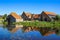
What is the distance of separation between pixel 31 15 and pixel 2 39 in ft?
186

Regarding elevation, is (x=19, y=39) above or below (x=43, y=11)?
below

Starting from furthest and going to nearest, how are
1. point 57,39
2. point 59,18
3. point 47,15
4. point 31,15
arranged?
point 31,15 → point 47,15 → point 59,18 → point 57,39

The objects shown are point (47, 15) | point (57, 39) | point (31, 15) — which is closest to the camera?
point (57, 39)

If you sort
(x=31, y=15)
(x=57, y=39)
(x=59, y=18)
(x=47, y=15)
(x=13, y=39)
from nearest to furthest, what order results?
(x=13, y=39) < (x=57, y=39) < (x=59, y=18) < (x=47, y=15) < (x=31, y=15)

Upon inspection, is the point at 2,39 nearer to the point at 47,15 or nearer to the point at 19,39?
the point at 19,39

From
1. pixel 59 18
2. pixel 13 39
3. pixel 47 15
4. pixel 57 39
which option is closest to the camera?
pixel 13 39

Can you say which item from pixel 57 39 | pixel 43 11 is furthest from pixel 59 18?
pixel 57 39

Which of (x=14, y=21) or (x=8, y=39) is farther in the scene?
(x=14, y=21)

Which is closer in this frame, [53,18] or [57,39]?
[57,39]

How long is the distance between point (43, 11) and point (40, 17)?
3.53 metres

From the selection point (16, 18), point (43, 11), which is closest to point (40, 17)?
point (43, 11)

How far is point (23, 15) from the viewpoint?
267 ft

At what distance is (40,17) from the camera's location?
71375 millimetres

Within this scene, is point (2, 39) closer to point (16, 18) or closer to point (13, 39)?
point (13, 39)
